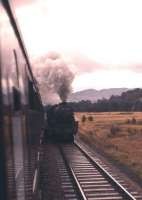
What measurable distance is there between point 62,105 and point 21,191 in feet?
97.6

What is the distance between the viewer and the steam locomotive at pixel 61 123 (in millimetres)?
34125

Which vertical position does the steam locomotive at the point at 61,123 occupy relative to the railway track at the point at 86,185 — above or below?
above

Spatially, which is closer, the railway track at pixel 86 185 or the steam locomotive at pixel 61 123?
the railway track at pixel 86 185

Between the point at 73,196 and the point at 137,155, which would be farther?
the point at 137,155

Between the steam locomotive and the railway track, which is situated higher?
the steam locomotive

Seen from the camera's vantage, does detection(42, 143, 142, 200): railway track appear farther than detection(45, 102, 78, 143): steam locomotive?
No

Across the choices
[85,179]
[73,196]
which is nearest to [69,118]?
[85,179]

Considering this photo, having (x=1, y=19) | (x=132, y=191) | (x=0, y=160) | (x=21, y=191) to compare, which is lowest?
(x=132, y=191)

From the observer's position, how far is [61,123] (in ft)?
113

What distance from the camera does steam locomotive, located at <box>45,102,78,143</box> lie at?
3412 centimetres

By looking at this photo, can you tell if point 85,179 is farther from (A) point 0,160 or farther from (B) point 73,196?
(A) point 0,160

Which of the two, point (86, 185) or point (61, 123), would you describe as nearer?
point (86, 185)

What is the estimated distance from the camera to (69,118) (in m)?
34.5

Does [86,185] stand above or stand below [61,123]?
below
